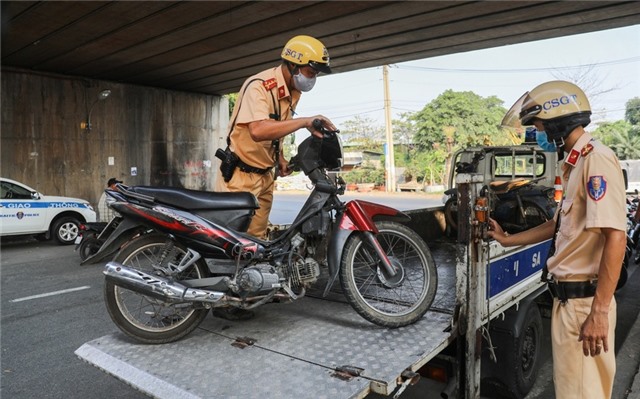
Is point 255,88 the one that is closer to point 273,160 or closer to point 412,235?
point 273,160

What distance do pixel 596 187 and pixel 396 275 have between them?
1329 mm

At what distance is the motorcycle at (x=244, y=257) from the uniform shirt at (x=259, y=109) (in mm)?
392

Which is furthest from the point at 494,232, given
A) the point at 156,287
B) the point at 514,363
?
the point at 156,287

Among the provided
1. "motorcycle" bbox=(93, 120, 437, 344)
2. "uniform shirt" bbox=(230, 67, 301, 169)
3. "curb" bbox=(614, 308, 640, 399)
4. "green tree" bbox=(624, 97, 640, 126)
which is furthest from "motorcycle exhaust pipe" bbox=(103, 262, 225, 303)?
"green tree" bbox=(624, 97, 640, 126)

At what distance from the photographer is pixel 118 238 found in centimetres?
273

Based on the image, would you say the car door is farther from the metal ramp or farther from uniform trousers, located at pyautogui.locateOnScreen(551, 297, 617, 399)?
uniform trousers, located at pyautogui.locateOnScreen(551, 297, 617, 399)

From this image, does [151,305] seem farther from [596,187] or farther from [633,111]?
[633,111]

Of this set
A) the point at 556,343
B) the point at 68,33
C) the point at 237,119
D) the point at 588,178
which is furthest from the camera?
the point at 68,33

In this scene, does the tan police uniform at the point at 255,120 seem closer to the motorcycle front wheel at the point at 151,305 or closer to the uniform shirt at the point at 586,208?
the motorcycle front wheel at the point at 151,305

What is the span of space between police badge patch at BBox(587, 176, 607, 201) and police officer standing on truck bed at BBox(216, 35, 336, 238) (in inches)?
58.1

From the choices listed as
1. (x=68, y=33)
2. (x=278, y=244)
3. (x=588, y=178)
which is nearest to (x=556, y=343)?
(x=588, y=178)

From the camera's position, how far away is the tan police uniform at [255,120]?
3.05m

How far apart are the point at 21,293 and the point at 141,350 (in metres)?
5.04

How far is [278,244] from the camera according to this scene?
2.88 metres
